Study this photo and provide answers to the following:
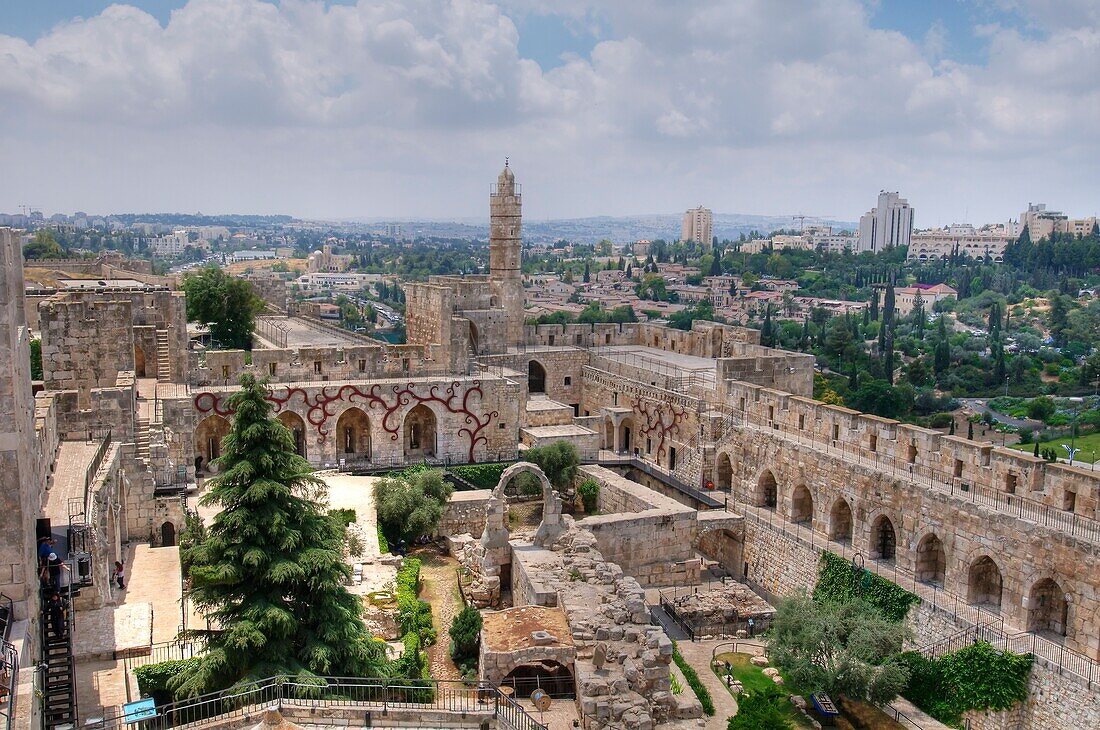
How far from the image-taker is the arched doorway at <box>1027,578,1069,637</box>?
18125mm

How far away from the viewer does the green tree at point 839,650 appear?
1762cm

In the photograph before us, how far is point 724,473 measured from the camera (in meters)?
28.2

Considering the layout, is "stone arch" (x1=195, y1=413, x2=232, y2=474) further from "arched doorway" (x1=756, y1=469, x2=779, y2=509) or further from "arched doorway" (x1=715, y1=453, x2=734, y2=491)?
"arched doorway" (x1=756, y1=469, x2=779, y2=509)

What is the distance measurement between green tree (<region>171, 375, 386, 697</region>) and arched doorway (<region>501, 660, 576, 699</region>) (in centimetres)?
263

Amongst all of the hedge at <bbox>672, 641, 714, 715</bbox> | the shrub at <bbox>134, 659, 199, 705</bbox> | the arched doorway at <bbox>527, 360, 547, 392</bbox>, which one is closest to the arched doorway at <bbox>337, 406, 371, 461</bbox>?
the arched doorway at <bbox>527, 360, 547, 392</bbox>

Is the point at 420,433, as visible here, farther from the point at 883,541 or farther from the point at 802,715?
the point at 802,715

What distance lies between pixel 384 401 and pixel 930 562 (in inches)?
614

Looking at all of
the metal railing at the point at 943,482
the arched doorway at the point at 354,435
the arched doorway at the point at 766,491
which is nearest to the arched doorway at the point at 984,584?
the metal railing at the point at 943,482

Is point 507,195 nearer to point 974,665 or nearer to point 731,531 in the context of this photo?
point 731,531

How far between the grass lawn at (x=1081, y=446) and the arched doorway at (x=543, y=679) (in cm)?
4105

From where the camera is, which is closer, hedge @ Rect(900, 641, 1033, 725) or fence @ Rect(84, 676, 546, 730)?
fence @ Rect(84, 676, 546, 730)

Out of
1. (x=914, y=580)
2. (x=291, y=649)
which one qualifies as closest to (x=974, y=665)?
(x=914, y=580)

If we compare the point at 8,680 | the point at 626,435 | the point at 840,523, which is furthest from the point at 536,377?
the point at 8,680

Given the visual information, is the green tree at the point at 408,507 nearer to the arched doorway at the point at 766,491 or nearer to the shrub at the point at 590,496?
the shrub at the point at 590,496
